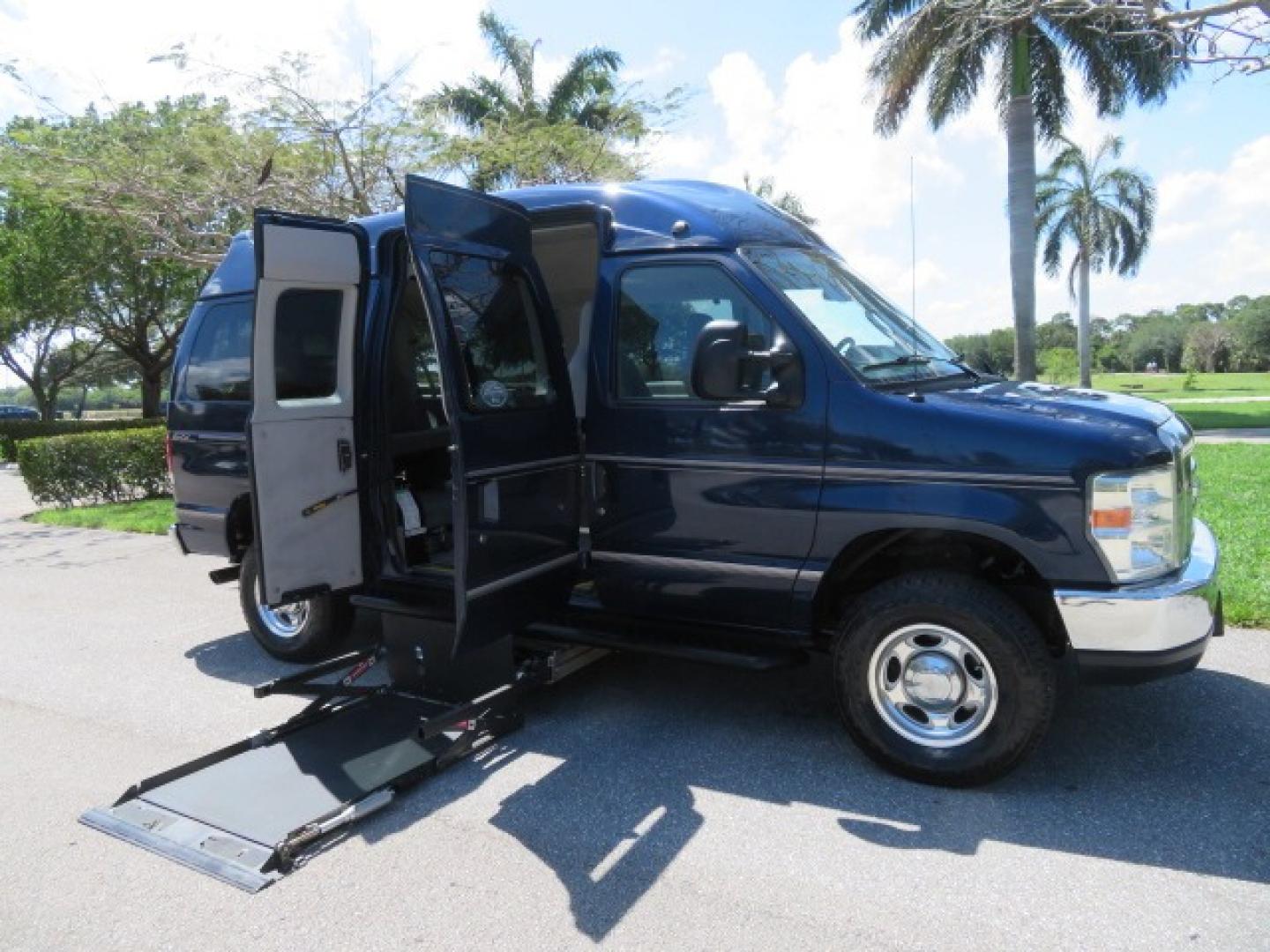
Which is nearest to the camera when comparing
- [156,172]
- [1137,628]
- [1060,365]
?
[1137,628]

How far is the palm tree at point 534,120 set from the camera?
15305 mm

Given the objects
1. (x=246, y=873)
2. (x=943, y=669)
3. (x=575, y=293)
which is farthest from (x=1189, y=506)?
(x=246, y=873)

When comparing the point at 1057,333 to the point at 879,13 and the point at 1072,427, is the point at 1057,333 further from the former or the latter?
the point at 1072,427

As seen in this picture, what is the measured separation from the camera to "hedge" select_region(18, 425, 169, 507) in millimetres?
13562

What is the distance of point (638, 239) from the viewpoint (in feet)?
14.9

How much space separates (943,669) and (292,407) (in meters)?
3.46

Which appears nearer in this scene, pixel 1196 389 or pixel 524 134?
pixel 524 134

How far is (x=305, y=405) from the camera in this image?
488cm

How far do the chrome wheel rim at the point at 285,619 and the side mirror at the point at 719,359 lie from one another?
123 inches

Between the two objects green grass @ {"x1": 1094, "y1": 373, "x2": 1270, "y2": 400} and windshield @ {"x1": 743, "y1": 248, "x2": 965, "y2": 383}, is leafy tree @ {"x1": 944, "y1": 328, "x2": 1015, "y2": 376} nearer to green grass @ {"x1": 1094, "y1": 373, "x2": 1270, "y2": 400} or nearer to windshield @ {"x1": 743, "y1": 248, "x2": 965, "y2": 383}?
windshield @ {"x1": 743, "y1": 248, "x2": 965, "y2": 383}

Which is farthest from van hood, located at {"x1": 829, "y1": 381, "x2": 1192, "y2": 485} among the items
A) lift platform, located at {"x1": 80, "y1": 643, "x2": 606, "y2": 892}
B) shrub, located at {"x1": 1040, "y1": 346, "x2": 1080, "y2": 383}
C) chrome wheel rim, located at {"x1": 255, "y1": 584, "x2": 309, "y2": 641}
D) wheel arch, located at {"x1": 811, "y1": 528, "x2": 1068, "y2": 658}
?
shrub, located at {"x1": 1040, "y1": 346, "x2": 1080, "y2": 383}

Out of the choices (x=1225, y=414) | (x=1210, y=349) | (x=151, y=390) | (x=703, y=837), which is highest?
(x=1210, y=349)

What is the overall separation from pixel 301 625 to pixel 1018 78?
18.8 meters

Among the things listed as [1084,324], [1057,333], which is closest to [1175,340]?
[1057,333]
